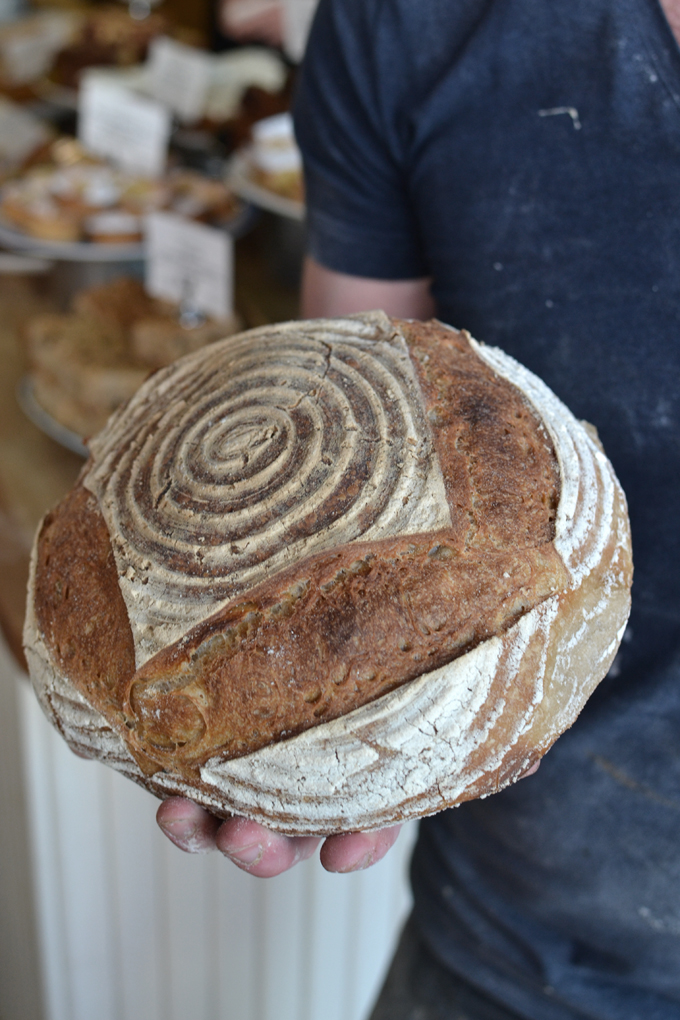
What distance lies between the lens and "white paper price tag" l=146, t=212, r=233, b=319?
2145mm

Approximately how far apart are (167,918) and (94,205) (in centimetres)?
205

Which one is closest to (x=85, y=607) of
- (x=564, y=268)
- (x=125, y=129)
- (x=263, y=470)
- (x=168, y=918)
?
(x=263, y=470)

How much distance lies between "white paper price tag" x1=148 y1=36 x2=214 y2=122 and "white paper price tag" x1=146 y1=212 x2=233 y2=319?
100 centimetres

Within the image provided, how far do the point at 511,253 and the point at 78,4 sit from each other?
179 inches

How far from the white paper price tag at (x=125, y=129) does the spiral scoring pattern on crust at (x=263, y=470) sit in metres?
2.10

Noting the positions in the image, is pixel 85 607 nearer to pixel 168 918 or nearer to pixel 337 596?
pixel 337 596

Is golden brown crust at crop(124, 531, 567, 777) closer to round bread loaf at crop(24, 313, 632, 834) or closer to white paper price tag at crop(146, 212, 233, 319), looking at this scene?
round bread loaf at crop(24, 313, 632, 834)

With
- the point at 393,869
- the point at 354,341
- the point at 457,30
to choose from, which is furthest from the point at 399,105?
the point at 393,869

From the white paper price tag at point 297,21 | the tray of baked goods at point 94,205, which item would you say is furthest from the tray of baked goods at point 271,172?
the white paper price tag at point 297,21

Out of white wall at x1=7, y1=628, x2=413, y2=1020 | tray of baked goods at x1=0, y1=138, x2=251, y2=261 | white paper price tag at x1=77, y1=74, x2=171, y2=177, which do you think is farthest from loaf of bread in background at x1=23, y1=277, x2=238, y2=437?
white wall at x1=7, y1=628, x2=413, y2=1020

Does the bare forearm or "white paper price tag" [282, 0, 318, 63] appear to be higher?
"white paper price tag" [282, 0, 318, 63]

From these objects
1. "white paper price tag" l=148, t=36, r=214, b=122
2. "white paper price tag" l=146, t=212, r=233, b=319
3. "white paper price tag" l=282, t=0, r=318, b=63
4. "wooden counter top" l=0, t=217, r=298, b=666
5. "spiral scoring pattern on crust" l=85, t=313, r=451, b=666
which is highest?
"white paper price tag" l=282, t=0, r=318, b=63

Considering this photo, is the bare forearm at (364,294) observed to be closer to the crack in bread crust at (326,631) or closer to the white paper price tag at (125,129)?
the crack in bread crust at (326,631)

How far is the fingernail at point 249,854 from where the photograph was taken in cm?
89
